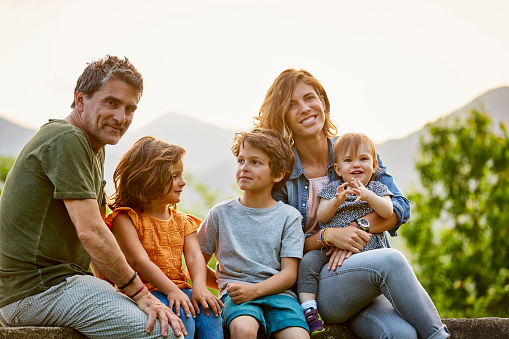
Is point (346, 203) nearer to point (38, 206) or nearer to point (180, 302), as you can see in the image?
point (180, 302)

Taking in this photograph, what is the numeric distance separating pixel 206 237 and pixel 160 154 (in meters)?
0.56

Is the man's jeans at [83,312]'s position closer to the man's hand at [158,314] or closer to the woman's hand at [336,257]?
the man's hand at [158,314]

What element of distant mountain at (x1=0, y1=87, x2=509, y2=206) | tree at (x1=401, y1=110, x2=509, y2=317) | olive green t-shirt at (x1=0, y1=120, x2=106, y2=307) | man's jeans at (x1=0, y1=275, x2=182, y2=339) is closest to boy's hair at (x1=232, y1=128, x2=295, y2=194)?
olive green t-shirt at (x1=0, y1=120, x2=106, y2=307)

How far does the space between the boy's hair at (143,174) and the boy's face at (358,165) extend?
1.05 metres

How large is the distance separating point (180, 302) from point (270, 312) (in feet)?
1.61

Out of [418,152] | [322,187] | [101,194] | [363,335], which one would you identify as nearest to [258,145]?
[322,187]

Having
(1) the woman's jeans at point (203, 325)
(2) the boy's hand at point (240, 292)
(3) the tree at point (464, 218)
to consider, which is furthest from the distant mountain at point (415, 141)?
(1) the woman's jeans at point (203, 325)

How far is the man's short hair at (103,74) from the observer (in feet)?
8.97

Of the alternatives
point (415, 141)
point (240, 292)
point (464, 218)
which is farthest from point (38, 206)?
point (464, 218)

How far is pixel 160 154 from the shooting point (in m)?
3.08

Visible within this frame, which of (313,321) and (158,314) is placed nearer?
(158,314)

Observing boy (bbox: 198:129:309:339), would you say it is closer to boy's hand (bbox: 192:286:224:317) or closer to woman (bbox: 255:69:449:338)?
boy's hand (bbox: 192:286:224:317)

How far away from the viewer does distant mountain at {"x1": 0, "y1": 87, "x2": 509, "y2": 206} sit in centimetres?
878

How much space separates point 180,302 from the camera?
9.10ft
